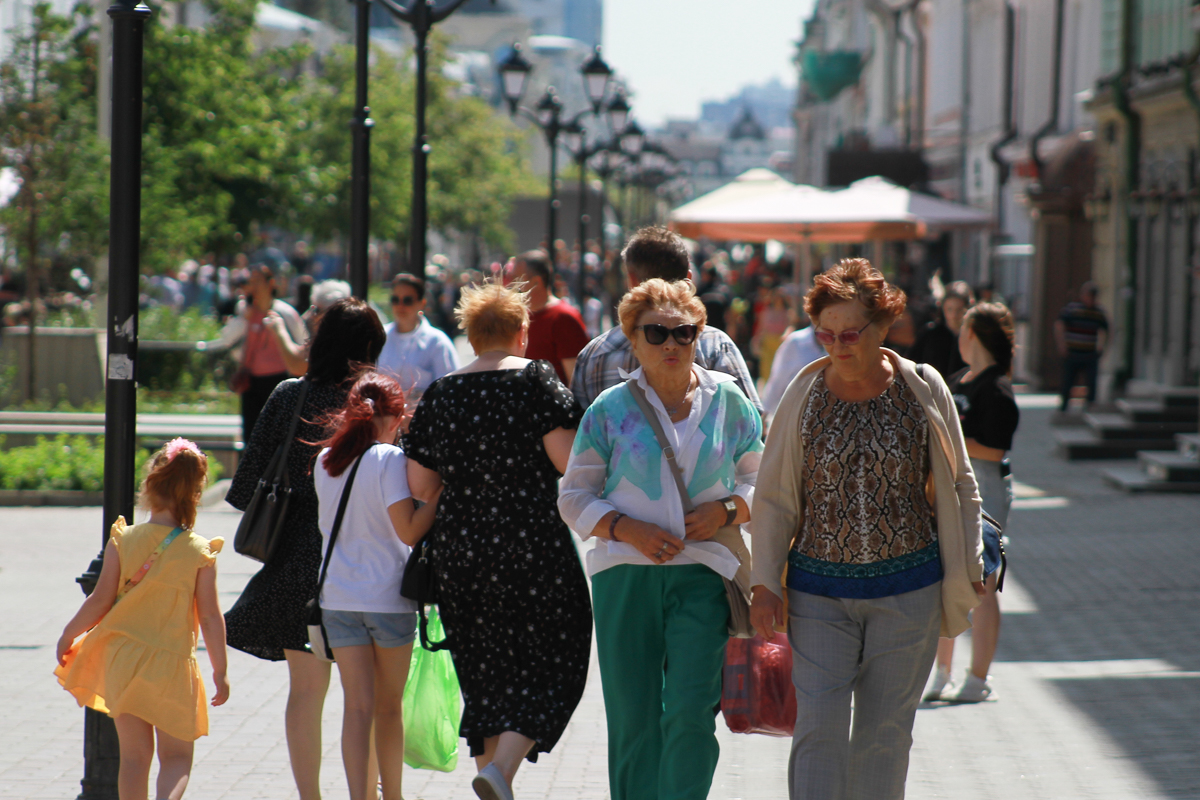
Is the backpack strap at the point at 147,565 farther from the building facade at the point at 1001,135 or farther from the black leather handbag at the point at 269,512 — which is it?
the building facade at the point at 1001,135

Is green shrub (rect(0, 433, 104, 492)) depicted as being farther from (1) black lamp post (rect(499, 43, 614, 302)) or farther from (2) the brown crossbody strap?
(2) the brown crossbody strap

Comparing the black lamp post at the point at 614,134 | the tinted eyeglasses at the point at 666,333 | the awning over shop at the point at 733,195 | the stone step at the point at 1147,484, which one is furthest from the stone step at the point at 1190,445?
the black lamp post at the point at 614,134

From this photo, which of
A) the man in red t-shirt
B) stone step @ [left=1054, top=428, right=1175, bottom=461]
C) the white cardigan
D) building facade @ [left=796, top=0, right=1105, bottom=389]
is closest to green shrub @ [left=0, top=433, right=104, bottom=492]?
the man in red t-shirt

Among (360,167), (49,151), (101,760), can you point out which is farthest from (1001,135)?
(101,760)

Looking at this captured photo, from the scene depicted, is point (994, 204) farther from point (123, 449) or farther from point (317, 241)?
point (123, 449)

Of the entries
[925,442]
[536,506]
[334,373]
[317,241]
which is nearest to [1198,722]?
[925,442]

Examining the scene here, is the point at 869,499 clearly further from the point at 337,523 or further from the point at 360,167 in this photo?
the point at 360,167

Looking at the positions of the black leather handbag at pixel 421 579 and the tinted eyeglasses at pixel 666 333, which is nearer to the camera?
the tinted eyeglasses at pixel 666 333

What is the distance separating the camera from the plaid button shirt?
17.2 ft

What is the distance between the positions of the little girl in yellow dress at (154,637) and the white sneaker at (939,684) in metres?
3.49

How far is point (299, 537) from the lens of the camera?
5.02 meters

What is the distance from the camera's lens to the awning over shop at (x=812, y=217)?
1752 cm

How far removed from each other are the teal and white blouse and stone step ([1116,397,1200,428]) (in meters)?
13.4

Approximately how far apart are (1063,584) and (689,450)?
235 inches
